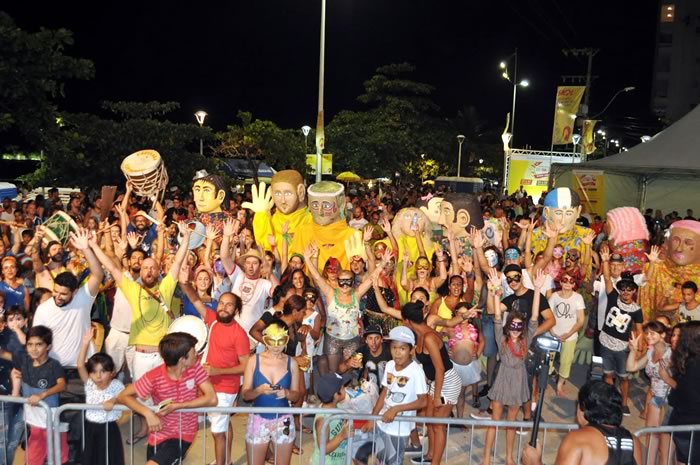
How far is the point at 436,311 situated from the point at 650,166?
932 centimetres

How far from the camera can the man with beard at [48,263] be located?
20.5ft

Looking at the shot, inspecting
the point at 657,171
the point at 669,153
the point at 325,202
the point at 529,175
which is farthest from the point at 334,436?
the point at 529,175

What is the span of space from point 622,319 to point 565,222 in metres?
3.09

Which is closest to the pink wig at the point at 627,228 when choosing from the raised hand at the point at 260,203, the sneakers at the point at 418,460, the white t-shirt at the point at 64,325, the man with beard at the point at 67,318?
the raised hand at the point at 260,203

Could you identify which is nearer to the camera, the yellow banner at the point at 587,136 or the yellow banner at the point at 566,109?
the yellow banner at the point at 587,136

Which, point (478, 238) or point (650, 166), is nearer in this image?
point (478, 238)

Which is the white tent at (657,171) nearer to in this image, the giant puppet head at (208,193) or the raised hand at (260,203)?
the raised hand at (260,203)

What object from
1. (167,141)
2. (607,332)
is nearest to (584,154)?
(167,141)

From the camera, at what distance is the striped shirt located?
13.3ft

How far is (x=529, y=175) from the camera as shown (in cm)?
2900

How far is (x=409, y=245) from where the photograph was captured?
345 inches

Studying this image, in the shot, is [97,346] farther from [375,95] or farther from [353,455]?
[375,95]

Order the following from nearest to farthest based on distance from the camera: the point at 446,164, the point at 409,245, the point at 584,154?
the point at 409,245 < the point at 584,154 < the point at 446,164

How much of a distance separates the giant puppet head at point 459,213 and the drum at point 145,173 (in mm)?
4269
